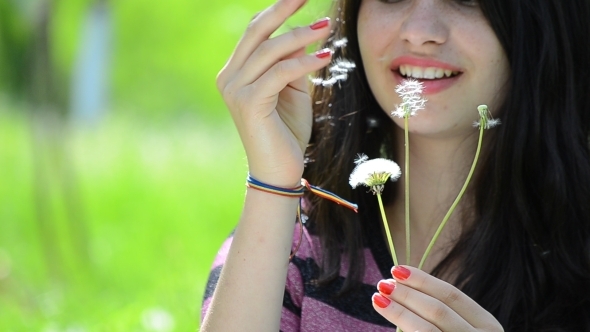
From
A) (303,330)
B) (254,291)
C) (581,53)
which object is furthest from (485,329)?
(581,53)

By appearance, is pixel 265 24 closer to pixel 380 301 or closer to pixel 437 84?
pixel 437 84

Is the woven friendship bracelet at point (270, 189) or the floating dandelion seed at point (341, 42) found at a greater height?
the floating dandelion seed at point (341, 42)

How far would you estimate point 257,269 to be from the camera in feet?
5.09

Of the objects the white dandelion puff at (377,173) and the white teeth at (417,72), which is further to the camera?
the white teeth at (417,72)

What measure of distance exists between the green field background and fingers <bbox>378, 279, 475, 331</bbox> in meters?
1.18

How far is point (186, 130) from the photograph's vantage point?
207 inches

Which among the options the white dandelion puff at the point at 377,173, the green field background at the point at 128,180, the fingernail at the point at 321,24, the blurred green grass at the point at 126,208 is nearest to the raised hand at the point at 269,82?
the fingernail at the point at 321,24

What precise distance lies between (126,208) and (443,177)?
8.66 feet

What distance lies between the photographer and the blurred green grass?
3529 millimetres

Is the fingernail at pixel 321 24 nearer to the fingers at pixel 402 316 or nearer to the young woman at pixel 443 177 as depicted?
the young woman at pixel 443 177

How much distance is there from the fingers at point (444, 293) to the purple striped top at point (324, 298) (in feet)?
1.68

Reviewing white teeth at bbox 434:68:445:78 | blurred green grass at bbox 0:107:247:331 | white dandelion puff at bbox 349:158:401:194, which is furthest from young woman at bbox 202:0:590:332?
blurred green grass at bbox 0:107:247:331

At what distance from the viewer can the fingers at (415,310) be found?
1.21 meters

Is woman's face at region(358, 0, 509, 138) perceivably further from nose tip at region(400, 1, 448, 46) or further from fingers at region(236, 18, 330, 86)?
fingers at region(236, 18, 330, 86)
